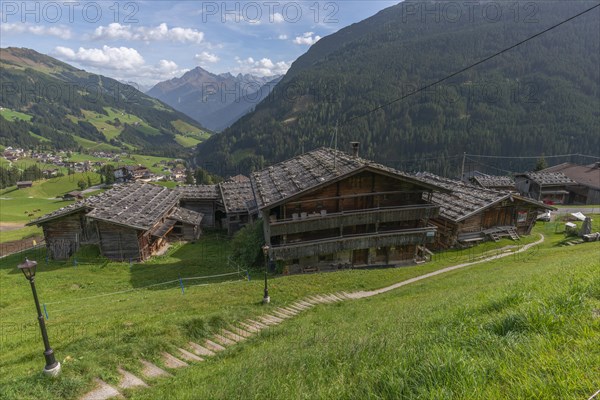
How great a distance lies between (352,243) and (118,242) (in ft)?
81.8

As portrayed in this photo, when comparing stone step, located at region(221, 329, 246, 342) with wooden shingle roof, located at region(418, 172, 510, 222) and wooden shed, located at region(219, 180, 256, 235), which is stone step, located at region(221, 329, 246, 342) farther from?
wooden shingle roof, located at region(418, 172, 510, 222)

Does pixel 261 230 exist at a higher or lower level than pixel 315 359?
lower

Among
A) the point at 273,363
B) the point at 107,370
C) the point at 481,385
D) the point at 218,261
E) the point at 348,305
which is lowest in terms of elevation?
the point at 218,261

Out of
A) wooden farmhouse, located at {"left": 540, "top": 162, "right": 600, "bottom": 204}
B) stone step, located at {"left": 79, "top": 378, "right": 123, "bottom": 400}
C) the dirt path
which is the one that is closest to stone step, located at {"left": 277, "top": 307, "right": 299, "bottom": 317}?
the dirt path

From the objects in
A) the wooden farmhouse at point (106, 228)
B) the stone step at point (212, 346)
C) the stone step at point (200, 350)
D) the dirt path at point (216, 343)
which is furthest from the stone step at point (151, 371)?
the wooden farmhouse at point (106, 228)

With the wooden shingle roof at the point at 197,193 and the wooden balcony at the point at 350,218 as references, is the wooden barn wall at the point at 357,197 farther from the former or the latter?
the wooden shingle roof at the point at 197,193

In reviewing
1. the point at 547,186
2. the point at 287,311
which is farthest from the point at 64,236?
the point at 547,186

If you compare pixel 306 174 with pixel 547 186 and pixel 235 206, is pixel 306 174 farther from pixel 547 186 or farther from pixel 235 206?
pixel 547 186

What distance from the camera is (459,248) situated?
34719 mm

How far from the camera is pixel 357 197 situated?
26984 mm

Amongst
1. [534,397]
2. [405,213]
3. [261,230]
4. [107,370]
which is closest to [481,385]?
[534,397]

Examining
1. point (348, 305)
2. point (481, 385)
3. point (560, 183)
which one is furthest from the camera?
point (560, 183)

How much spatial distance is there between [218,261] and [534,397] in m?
29.6

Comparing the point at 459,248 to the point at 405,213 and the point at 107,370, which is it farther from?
the point at 107,370
